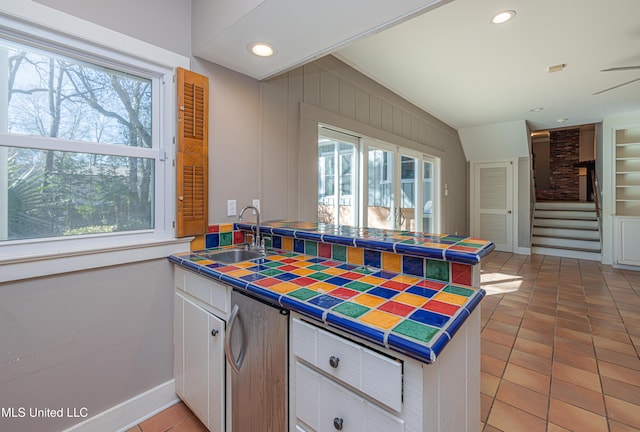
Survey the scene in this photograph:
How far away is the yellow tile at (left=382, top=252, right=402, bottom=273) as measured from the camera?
4.35ft

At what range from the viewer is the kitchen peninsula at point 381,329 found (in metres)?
0.75

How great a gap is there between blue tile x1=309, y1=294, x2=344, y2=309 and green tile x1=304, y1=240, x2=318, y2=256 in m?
0.66

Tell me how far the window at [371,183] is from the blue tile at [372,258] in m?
1.59

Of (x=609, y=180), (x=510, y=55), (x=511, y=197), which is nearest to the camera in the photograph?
(x=510, y=55)

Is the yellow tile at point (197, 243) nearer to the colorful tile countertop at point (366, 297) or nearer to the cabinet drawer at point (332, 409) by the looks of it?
the colorful tile countertop at point (366, 297)

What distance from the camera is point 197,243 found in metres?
A: 1.91

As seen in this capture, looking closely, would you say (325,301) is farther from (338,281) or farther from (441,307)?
(441,307)

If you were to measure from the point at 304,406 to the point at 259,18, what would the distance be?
177 centimetres

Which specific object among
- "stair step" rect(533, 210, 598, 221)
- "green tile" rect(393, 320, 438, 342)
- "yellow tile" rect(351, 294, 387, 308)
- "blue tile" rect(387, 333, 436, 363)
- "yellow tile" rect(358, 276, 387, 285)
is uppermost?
"stair step" rect(533, 210, 598, 221)

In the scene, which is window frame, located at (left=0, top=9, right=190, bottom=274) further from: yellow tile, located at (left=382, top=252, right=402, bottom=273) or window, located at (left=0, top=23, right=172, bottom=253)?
yellow tile, located at (left=382, top=252, right=402, bottom=273)

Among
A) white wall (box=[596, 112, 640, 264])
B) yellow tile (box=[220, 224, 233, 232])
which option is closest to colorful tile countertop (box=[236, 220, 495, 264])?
yellow tile (box=[220, 224, 233, 232])

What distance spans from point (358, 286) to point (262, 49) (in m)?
1.55

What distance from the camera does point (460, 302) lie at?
3.19ft

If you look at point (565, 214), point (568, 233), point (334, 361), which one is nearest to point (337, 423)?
point (334, 361)
